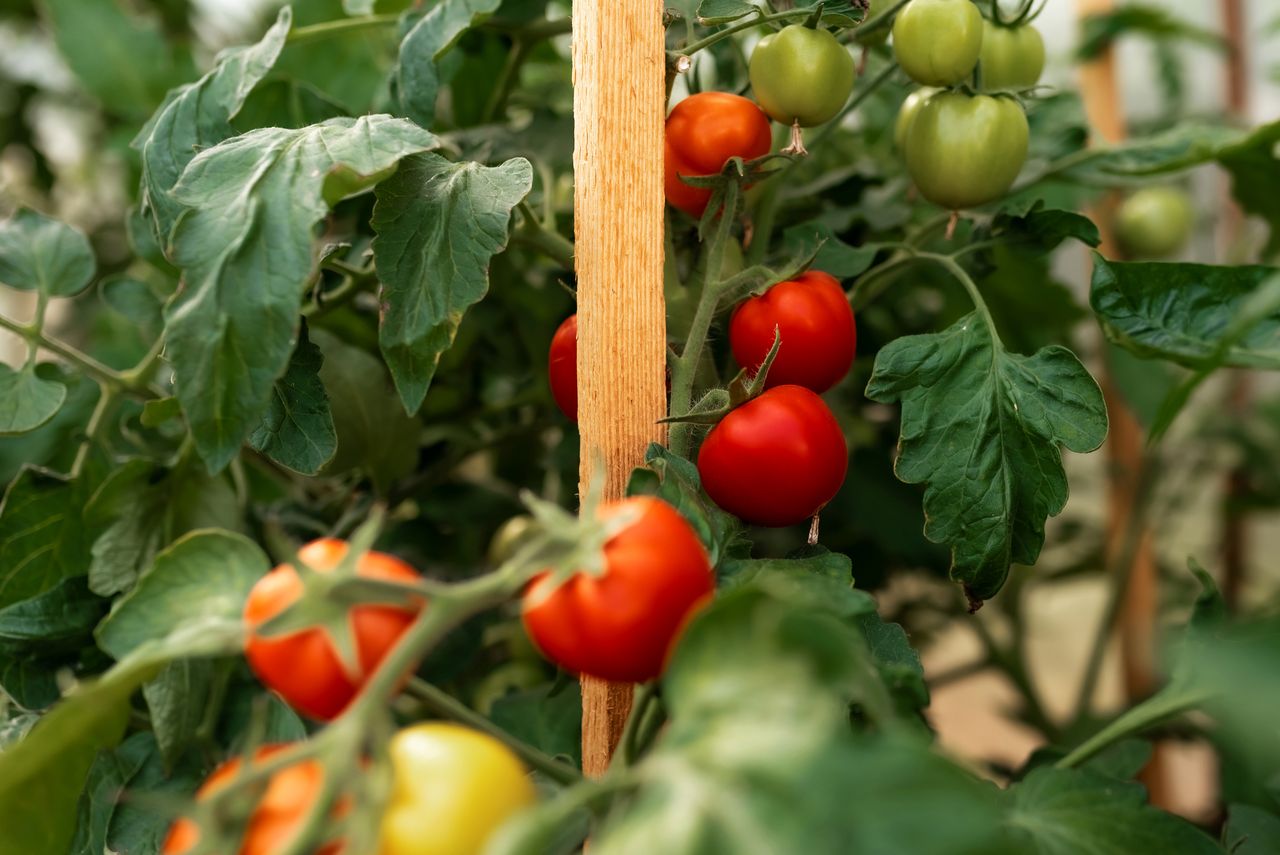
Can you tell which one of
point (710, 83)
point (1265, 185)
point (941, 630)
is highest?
point (710, 83)

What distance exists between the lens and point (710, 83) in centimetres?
73

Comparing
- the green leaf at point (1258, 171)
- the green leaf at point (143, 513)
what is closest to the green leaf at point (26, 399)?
the green leaf at point (143, 513)

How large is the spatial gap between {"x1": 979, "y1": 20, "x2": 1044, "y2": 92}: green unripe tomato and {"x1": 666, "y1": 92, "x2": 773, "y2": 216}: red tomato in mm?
147

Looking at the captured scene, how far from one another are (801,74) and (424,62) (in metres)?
0.18

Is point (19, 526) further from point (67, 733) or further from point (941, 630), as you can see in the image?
point (941, 630)

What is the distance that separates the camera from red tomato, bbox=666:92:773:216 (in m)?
0.47

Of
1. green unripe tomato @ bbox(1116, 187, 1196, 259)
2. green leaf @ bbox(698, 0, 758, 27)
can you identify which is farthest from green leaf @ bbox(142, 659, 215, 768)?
green unripe tomato @ bbox(1116, 187, 1196, 259)

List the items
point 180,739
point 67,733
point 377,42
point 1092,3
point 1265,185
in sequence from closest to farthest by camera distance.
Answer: point 67,733 → point 180,739 → point 1265,185 → point 377,42 → point 1092,3

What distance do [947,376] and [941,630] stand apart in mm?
666

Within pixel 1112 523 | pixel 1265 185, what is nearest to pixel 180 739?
pixel 1265 185

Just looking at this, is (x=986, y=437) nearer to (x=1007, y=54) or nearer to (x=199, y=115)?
(x=1007, y=54)

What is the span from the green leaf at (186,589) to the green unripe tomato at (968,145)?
352 millimetres

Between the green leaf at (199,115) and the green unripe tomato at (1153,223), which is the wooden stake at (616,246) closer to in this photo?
the green leaf at (199,115)

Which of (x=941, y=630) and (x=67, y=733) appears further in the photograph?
(x=941, y=630)
